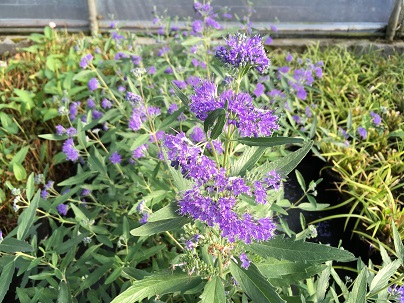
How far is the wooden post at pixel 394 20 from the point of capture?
372 cm

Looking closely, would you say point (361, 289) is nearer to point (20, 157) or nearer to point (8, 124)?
point (20, 157)

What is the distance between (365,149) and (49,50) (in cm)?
271

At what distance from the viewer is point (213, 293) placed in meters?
1.10

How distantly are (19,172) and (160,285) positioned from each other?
1612mm

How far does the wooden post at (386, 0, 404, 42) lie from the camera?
146 inches

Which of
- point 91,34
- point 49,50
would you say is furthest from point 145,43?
point 49,50

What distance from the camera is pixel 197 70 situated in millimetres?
2824

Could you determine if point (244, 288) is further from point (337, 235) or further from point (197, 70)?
point (197, 70)

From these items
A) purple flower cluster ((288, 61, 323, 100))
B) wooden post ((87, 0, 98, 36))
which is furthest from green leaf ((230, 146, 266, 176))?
wooden post ((87, 0, 98, 36))

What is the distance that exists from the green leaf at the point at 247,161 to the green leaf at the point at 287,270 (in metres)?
0.32

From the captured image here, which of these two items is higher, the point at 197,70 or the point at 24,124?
the point at 197,70

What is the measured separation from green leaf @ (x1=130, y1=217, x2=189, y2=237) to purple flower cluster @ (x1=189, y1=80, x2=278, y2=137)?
28cm

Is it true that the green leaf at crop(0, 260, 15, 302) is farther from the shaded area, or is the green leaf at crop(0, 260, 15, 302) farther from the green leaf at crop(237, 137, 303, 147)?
the shaded area

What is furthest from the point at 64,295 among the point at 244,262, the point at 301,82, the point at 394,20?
the point at 394,20
